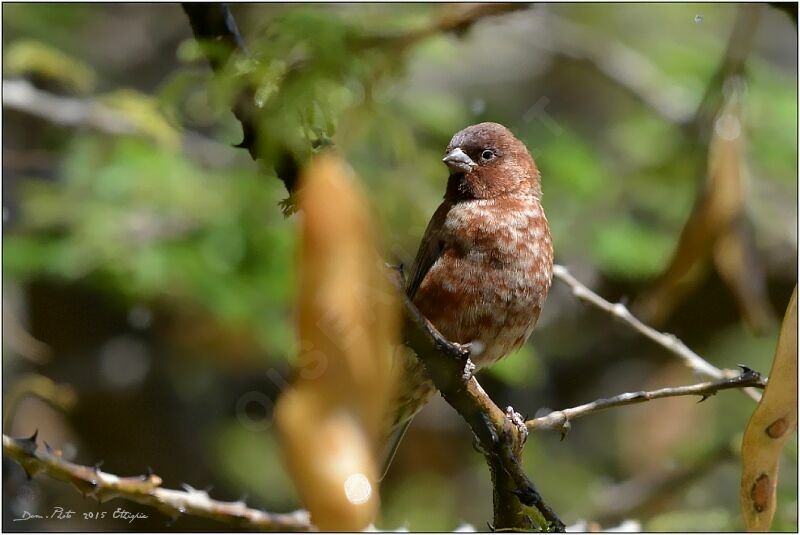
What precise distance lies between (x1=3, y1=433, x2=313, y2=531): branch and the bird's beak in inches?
64.1

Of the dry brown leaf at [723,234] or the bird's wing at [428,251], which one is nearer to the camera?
the dry brown leaf at [723,234]

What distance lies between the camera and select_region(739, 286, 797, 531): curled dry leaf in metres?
2.53

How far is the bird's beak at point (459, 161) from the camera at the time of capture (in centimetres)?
423

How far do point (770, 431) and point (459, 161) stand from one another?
1964 millimetres

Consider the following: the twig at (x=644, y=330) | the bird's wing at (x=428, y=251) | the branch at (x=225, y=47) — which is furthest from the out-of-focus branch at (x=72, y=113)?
the branch at (x=225, y=47)

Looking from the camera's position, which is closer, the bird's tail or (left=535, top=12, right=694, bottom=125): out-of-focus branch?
the bird's tail

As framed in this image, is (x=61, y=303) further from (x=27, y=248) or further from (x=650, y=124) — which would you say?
(x=650, y=124)

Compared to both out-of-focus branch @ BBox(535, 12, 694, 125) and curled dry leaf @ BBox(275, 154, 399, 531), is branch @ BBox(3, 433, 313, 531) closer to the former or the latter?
curled dry leaf @ BBox(275, 154, 399, 531)

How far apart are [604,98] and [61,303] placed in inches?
257

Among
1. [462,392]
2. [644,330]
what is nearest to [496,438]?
[462,392]

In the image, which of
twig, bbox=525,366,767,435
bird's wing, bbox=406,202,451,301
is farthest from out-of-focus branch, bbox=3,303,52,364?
twig, bbox=525,366,767,435

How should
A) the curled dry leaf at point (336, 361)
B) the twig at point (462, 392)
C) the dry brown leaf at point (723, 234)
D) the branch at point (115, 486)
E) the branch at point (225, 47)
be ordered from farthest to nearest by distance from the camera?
the dry brown leaf at point (723, 234)
the branch at point (115, 486)
the twig at point (462, 392)
the branch at point (225, 47)
the curled dry leaf at point (336, 361)

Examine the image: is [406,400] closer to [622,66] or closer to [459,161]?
[459,161]

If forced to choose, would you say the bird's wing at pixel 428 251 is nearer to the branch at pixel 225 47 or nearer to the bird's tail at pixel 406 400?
the bird's tail at pixel 406 400
